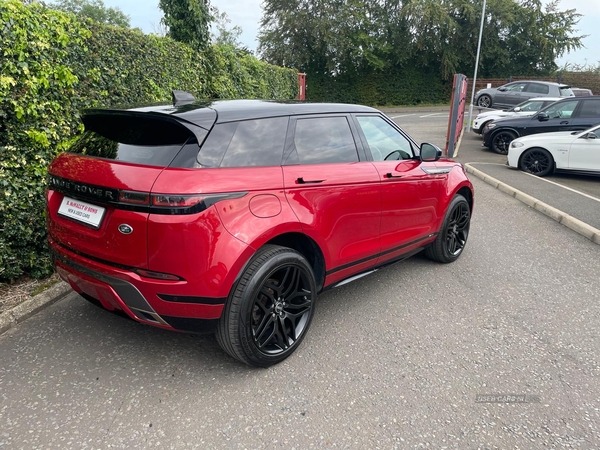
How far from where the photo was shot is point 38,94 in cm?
363

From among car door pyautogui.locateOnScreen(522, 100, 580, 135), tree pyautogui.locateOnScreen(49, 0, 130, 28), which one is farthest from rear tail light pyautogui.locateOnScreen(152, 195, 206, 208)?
tree pyautogui.locateOnScreen(49, 0, 130, 28)

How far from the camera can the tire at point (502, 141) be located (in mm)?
12680

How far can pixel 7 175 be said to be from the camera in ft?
11.2

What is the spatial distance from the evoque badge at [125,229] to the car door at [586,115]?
11.8 metres

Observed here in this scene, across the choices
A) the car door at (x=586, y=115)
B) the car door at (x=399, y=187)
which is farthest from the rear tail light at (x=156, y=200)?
the car door at (x=586, y=115)

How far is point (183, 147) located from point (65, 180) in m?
0.84

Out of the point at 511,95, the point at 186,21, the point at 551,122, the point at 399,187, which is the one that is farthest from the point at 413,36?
the point at 399,187

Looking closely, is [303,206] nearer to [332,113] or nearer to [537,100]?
[332,113]

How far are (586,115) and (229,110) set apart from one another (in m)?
11.5

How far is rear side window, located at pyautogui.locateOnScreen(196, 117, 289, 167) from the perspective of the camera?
2504 mm

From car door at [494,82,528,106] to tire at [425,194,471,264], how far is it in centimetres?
1809

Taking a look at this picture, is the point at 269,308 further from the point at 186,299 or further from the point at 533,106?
the point at 533,106

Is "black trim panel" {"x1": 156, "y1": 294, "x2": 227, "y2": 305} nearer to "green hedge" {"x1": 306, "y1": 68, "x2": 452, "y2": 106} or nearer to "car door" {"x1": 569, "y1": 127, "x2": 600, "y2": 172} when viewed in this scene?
"car door" {"x1": 569, "y1": 127, "x2": 600, "y2": 172}

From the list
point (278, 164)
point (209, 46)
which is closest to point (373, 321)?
point (278, 164)
